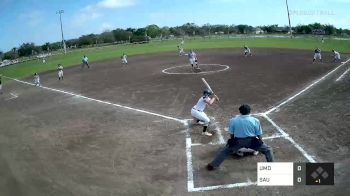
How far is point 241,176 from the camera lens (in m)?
10.5

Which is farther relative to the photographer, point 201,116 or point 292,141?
point 201,116

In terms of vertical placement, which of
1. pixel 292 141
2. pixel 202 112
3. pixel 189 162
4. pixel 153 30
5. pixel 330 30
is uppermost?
pixel 153 30

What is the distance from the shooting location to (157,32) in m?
126

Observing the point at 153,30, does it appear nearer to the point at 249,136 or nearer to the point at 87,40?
the point at 87,40

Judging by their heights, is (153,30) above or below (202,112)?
above

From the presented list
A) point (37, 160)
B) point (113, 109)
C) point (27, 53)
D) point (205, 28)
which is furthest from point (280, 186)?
point (205, 28)

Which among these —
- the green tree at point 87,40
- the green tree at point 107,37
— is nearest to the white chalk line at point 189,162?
the green tree at point 87,40

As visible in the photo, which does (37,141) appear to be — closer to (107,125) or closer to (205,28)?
(107,125)

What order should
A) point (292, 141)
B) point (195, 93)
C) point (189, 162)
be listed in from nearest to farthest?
point (189, 162) → point (292, 141) → point (195, 93)

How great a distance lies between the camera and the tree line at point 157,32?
3361 inches

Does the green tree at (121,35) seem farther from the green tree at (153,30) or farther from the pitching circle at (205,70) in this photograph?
the pitching circle at (205,70)

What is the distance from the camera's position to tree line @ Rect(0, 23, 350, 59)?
280 ft

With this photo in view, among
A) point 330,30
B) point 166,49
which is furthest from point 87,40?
point 330,30

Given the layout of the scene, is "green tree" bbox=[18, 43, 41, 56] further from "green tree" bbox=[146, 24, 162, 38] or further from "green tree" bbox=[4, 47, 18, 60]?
"green tree" bbox=[146, 24, 162, 38]
